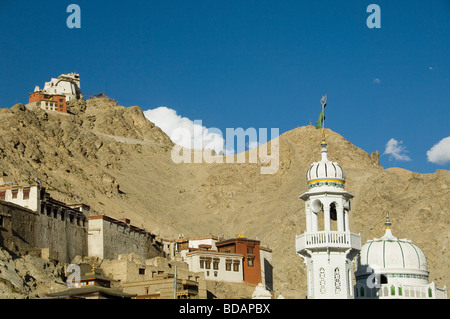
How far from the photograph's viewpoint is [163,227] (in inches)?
5896

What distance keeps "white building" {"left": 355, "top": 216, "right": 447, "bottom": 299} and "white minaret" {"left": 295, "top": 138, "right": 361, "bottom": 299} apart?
6.30 meters

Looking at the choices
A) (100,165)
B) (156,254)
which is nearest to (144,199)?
(100,165)

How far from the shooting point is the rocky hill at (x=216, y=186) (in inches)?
5153

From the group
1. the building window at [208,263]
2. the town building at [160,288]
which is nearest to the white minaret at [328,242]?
the town building at [160,288]

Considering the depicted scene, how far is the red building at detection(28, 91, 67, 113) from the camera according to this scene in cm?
19050

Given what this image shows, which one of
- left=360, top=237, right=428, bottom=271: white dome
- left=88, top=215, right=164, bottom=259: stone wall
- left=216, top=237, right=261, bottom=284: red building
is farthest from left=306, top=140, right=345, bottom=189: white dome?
left=216, top=237, right=261, bottom=284: red building

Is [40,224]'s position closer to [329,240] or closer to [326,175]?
[326,175]

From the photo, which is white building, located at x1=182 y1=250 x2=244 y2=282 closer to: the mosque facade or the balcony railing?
the mosque facade

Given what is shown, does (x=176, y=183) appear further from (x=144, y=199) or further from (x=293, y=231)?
(x=293, y=231)

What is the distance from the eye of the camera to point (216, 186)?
176 meters

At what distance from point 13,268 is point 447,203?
77675 mm

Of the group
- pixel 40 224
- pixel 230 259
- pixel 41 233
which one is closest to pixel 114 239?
pixel 41 233

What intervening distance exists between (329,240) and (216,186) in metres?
129
